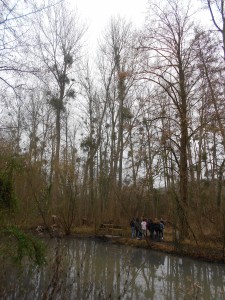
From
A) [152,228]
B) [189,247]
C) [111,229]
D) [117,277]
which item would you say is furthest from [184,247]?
[111,229]

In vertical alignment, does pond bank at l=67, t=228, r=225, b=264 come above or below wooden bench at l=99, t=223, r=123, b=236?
below

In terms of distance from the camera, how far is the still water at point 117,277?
7070mm

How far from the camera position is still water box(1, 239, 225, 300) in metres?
7.07

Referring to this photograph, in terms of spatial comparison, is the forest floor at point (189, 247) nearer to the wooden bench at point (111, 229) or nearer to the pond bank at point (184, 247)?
the pond bank at point (184, 247)

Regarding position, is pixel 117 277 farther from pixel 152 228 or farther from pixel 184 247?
pixel 152 228

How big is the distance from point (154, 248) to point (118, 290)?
29.0 ft

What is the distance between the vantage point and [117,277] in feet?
30.4

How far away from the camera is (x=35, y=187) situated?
58.4 feet

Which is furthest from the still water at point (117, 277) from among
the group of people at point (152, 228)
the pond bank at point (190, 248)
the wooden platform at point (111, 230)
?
the wooden platform at point (111, 230)

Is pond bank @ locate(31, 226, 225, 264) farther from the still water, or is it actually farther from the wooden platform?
the wooden platform

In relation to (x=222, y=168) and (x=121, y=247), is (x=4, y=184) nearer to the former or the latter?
(x=222, y=168)

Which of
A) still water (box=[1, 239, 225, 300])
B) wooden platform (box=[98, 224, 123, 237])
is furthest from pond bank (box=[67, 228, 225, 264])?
wooden platform (box=[98, 224, 123, 237])

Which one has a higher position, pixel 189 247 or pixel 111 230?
pixel 111 230

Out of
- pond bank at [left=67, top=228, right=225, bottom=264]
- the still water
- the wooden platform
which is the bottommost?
the still water
